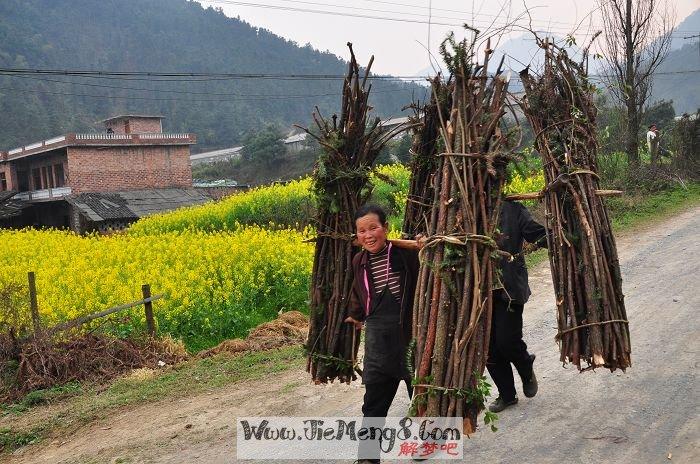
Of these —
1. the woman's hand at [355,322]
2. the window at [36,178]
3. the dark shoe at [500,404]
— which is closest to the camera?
the woman's hand at [355,322]

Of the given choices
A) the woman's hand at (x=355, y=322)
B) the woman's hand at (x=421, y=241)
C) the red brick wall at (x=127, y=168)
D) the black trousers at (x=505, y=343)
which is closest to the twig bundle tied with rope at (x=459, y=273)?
the woman's hand at (x=421, y=241)

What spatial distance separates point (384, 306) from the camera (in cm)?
377

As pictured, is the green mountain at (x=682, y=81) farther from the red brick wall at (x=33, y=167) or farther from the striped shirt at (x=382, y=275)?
the striped shirt at (x=382, y=275)

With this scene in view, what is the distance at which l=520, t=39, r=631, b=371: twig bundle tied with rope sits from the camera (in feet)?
12.9

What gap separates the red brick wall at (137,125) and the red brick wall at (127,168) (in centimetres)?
574

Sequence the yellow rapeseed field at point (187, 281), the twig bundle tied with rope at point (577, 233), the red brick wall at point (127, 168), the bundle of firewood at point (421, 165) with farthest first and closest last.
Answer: the red brick wall at point (127, 168) < the yellow rapeseed field at point (187, 281) < the bundle of firewood at point (421, 165) < the twig bundle tied with rope at point (577, 233)

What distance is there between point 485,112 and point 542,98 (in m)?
0.95

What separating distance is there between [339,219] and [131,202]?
82.4 feet

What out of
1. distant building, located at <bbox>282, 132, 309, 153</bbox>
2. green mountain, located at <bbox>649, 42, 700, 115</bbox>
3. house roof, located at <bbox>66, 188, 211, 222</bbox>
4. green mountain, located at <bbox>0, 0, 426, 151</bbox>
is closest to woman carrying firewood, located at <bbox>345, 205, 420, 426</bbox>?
house roof, located at <bbox>66, 188, 211, 222</bbox>

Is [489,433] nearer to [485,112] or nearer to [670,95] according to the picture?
[485,112]

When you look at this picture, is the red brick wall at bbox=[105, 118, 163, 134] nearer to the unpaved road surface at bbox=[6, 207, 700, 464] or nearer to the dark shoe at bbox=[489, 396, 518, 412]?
the unpaved road surface at bbox=[6, 207, 700, 464]

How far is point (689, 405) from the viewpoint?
437 cm

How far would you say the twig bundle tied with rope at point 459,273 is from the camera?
3.20 m

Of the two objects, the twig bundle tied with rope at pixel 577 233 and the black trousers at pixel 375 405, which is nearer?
the black trousers at pixel 375 405
